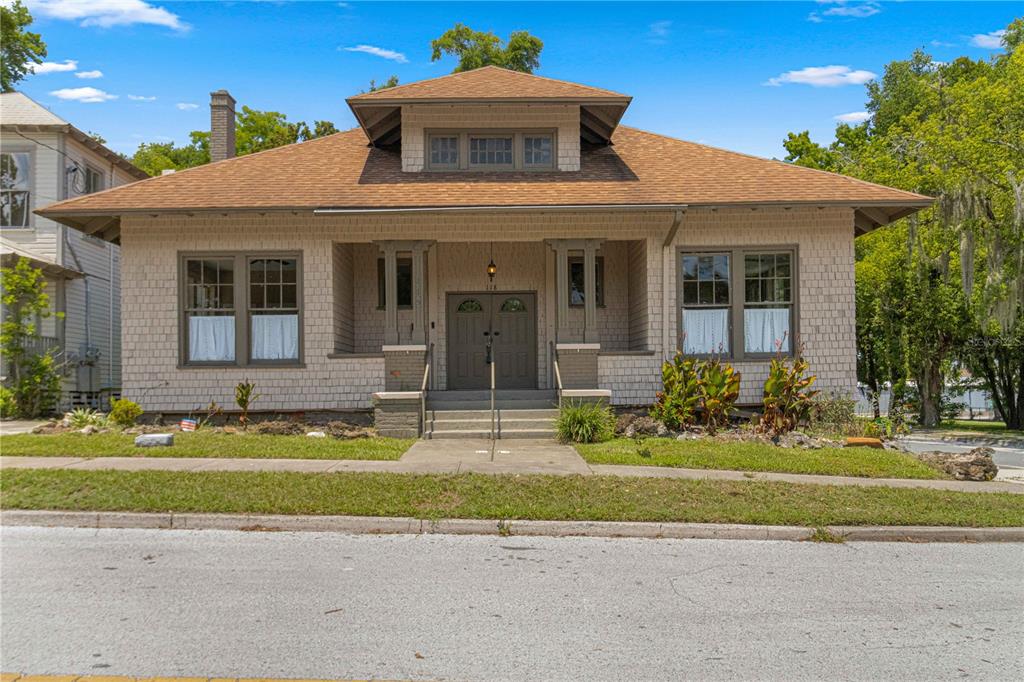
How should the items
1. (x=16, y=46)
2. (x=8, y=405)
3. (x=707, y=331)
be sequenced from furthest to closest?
(x=16, y=46)
(x=8, y=405)
(x=707, y=331)

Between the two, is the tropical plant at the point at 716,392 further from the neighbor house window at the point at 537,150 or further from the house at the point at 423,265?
the neighbor house window at the point at 537,150

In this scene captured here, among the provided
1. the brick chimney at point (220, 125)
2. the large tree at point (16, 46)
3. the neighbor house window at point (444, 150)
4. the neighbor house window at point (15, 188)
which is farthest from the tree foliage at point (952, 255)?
the large tree at point (16, 46)

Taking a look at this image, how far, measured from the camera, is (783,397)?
1402cm

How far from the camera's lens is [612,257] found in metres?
17.3

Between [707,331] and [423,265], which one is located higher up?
[423,265]

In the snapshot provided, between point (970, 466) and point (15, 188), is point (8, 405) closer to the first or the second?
Answer: point (15, 188)

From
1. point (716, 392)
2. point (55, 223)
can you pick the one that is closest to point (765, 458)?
point (716, 392)

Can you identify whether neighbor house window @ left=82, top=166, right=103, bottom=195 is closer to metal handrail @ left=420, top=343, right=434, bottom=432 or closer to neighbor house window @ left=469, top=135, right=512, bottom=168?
neighbor house window @ left=469, top=135, right=512, bottom=168

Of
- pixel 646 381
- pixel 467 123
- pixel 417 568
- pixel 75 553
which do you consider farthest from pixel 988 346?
pixel 75 553

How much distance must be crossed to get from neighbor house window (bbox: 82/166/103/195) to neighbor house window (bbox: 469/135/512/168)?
34.0ft

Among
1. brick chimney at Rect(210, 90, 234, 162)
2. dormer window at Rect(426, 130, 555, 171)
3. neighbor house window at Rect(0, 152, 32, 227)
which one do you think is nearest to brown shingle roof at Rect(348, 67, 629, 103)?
dormer window at Rect(426, 130, 555, 171)

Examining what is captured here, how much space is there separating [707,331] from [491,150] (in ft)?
18.8

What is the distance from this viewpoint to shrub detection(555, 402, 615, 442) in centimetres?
1346

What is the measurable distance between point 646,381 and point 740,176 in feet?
15.0
